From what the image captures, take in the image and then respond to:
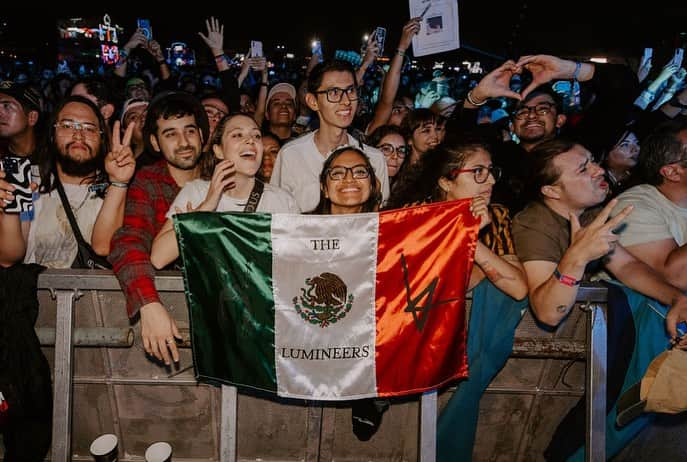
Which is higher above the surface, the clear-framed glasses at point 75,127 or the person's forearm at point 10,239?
the clear-framed glasses at point 75,127

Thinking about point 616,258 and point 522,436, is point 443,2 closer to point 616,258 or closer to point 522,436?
point 616,258

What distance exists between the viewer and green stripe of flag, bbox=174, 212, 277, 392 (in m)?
2.52

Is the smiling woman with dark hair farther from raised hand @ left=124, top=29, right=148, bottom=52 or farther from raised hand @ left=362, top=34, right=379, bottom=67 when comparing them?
raised hand @ left=124, top=29, right=148, bottom=52

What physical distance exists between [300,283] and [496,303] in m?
1.13

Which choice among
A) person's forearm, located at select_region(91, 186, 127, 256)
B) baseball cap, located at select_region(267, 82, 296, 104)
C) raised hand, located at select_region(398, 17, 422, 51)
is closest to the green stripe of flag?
person's forearm, located at select_region(91, 186, 127, 256)

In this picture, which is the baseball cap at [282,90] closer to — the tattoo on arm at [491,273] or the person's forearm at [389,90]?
the person's forearm at [389,90]

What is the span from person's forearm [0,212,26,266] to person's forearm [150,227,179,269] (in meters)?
0.76

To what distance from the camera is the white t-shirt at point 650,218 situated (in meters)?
2.90

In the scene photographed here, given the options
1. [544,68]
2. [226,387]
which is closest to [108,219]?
[226,387]

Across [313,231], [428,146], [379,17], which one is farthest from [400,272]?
[379,17]

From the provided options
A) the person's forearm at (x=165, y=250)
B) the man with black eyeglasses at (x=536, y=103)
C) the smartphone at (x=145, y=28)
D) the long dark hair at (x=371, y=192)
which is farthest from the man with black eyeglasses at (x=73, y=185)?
the smartphone at (x=145, y=28)

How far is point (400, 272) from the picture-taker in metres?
2.57

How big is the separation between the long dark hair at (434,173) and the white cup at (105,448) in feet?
7.74

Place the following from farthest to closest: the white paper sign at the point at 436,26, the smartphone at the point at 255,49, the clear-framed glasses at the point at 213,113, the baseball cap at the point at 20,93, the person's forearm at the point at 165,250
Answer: the smartphone at the point at 255,49, the white paper sign at the point at 436,26, the clear-framed glasses at the point at 213,113, the baseball cap at the point at 20,93, the person's forearm at the point at 165,250
